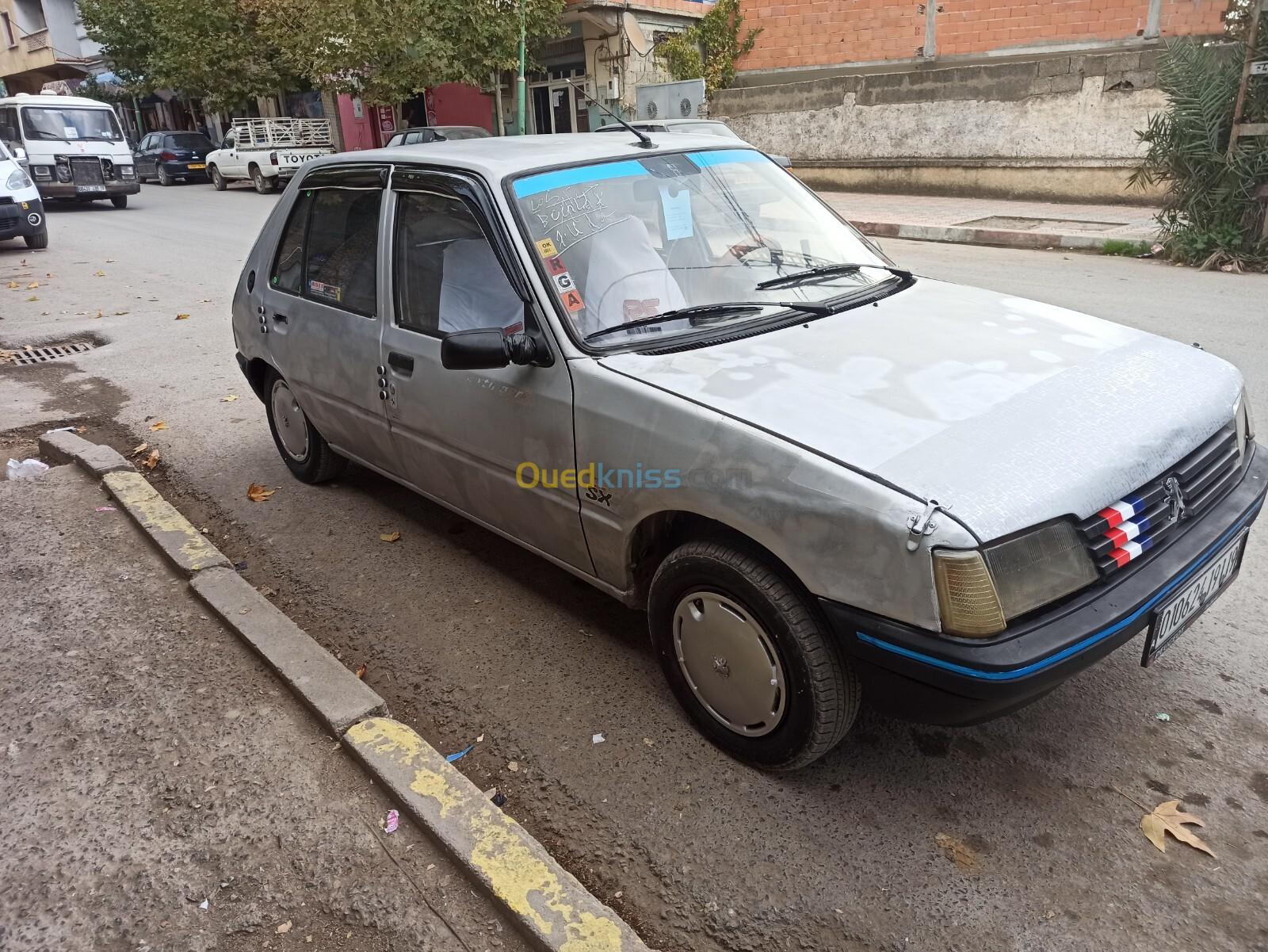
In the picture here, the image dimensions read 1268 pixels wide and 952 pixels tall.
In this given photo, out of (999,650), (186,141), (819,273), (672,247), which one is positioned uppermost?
(186,141)

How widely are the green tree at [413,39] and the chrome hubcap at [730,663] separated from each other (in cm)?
2245

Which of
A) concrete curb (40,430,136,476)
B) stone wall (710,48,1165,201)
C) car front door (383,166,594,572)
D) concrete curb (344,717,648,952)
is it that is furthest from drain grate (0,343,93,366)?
stone wall (710,48,1165,201)

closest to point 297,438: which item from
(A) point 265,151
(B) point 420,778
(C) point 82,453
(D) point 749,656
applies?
(C) point 82,453

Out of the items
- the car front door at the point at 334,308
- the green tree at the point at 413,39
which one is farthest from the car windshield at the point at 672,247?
the green tree at the point at 413,39

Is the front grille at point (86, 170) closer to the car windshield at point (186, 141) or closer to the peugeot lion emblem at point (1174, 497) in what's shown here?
the car windshield at point (186, 141)

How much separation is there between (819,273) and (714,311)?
22.6 inches

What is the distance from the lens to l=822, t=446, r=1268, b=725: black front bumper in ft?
6.77

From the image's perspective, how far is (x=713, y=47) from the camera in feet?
72.9

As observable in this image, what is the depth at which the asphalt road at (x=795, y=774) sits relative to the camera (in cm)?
220

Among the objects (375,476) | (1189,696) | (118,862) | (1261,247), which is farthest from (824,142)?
(118,862)

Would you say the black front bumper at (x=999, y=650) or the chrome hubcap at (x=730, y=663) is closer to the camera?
the black front bumper at (x=999, y=650)

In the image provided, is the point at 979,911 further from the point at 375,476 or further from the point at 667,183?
the point at 375,476

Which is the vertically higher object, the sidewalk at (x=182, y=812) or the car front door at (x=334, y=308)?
the car front door at (x=334, y=308)

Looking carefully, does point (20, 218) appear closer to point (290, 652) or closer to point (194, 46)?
point (290, 652)
